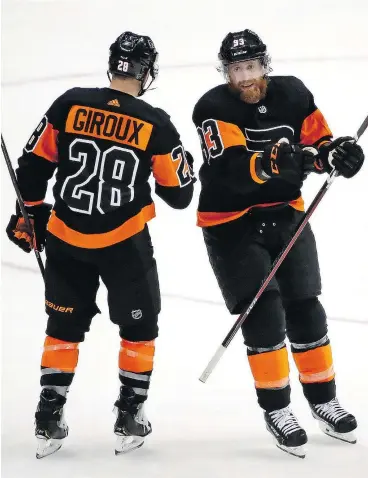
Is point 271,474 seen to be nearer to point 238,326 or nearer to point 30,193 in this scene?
point 238,326

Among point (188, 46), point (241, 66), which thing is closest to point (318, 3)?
point (188, 46)

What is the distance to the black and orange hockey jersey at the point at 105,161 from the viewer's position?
3.06 m

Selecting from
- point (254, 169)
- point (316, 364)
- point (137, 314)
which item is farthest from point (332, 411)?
point (254, 169)

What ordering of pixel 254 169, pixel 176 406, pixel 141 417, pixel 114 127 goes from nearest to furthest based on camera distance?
pixel 114 127
pixel 254 169
pixel 141 417
pixel 176 406

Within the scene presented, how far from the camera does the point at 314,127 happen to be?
3332mm

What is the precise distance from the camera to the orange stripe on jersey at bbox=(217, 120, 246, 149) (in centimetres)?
321

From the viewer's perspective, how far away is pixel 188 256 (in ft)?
15.9

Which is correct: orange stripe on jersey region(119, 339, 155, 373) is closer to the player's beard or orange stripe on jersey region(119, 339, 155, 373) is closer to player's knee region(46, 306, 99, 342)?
player's knee region(46, 306, 99, 342)

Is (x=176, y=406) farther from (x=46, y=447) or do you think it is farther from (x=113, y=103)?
(x=113, y=103)

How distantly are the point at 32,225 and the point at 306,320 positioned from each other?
0.89m

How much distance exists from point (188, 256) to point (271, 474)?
193cm

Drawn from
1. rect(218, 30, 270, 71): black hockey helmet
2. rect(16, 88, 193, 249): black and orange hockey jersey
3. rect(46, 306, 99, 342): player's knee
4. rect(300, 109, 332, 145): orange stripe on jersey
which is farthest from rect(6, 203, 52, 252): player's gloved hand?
rect(300, 109, 332, 145): orange stripe on jersey

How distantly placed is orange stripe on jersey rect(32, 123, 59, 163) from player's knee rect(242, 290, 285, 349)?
0.75 meters

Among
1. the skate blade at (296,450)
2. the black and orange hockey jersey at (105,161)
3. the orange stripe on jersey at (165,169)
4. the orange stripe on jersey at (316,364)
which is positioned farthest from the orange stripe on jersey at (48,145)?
the skate blade at (296,450)
